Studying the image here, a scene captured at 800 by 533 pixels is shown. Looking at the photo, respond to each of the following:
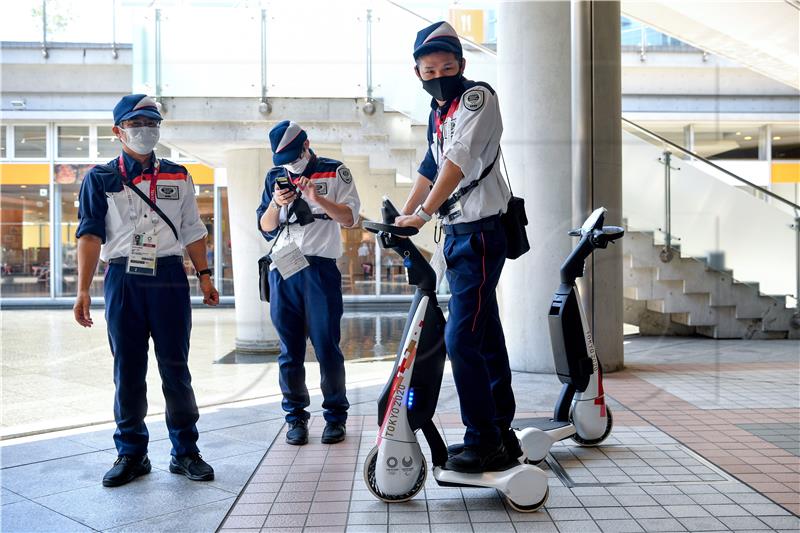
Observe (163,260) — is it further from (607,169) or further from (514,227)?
(607,169)

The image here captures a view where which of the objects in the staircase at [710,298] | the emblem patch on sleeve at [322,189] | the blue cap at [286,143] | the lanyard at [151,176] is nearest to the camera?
the lanyard at [151,176]

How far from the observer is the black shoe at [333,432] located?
3650mm

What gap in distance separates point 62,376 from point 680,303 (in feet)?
20.3

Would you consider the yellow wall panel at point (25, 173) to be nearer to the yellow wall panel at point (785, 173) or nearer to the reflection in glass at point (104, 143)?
the reflection in glass at point (104, 143)

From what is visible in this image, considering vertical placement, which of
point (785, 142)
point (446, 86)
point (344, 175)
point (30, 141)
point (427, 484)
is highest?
point (30, 141)

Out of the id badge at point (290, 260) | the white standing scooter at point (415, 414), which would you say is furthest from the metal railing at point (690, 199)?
the white standing scooter at point (415, 414)

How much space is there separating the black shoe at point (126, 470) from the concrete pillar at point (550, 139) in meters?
3.18

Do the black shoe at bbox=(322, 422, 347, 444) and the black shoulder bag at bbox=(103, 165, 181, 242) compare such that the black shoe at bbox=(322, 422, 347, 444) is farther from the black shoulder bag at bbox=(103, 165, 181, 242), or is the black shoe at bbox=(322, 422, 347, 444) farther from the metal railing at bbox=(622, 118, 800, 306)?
the metal railing at bbox=(622, 118, 800, 306)

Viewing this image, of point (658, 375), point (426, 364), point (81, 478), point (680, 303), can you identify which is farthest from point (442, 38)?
point (680, 303)

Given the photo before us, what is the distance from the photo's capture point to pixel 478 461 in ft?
8.84

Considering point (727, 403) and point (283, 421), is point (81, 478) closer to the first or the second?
point (283, 421)

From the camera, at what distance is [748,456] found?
3354 millimetres

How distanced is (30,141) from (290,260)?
11213 mm

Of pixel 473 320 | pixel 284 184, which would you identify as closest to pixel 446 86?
pixel 473 320
